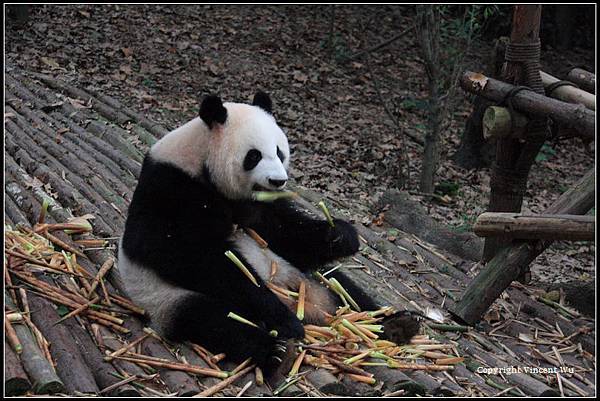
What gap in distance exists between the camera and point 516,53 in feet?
15.8

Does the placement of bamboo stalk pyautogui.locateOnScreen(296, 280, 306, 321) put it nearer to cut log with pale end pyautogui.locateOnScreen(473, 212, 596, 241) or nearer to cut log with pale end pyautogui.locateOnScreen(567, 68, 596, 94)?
cut log with pale end pyautogui.locateOnScreen(473, 212, 596, 241)

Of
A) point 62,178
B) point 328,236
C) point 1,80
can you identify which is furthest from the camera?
point 1,80

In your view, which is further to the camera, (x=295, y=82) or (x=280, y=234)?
(x=295, y=82)

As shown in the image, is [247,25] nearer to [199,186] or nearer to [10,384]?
[199,186]

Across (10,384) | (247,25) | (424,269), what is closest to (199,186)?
(10,384)

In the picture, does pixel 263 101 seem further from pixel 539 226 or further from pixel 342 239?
pixel 539 226

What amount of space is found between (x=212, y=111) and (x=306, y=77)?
23.2 ft

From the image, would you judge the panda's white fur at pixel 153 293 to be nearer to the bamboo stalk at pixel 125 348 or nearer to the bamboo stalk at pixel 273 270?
the bamboo stalk at pixel 125 348

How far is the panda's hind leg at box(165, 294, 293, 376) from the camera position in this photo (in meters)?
3.28

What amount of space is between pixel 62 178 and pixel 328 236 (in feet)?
7.75

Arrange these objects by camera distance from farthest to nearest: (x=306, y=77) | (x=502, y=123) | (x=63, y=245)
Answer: (x=306, y=77) → (x=502, y=123) → (x=63, y=245)

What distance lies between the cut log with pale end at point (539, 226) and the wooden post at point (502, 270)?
0.15m

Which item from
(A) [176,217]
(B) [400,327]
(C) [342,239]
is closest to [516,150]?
(C) [342,239]

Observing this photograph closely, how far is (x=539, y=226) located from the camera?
415 centimetres
